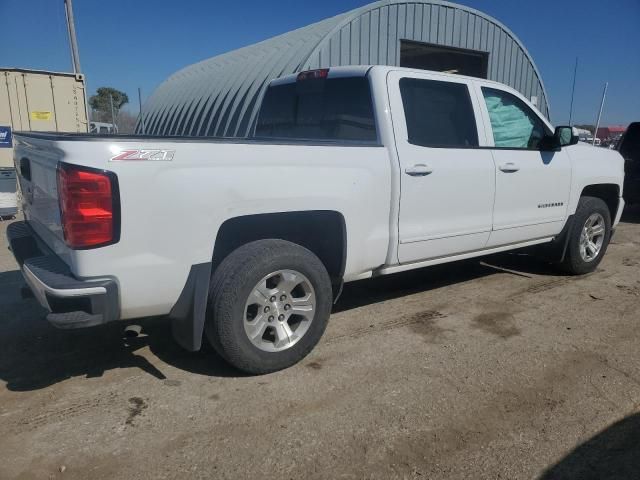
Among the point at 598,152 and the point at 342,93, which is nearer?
the point at 342,93

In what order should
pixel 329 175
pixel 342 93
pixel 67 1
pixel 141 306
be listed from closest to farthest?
pixel 141 306
pixel 329 175
pixel 342 93
pixel 67 1

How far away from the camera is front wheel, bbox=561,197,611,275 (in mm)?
5387

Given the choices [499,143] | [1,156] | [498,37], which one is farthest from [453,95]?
[498,37]

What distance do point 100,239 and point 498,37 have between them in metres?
15.4

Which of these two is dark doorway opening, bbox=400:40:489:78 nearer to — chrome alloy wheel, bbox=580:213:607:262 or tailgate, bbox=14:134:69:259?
chrome alloy wheel, bbox=580:213:607:262

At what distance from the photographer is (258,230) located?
3.38m

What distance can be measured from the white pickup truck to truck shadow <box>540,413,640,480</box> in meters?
1.61

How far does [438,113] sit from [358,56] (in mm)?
8695

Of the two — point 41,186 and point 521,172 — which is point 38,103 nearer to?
point 41,186

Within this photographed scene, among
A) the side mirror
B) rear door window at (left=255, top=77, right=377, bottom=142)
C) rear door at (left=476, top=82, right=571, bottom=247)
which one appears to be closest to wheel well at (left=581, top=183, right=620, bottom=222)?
rear door at (left=476, top=82, right=571, bottom=247)

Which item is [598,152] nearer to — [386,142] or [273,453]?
[386,142]

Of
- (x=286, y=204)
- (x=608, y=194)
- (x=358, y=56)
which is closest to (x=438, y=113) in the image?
(x=286, y=204)

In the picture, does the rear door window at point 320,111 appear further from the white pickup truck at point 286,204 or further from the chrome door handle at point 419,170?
the chrome door handle at point 419,170

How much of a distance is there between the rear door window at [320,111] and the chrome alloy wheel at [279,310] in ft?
3.65
